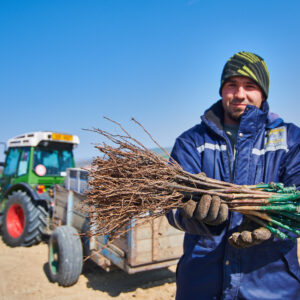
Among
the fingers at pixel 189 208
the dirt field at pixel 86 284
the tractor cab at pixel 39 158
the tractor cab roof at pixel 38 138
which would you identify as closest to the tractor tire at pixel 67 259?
the dirt field at pixel 86 284

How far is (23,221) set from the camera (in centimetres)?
657

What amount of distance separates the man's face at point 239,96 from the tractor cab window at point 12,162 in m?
6.22

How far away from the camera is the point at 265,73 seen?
81.0 inches

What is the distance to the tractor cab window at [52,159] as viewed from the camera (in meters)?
6.77

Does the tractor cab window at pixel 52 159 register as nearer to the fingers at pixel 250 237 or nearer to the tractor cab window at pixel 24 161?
the tractor cab window at pixel 24 161

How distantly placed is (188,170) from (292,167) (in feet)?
2.06

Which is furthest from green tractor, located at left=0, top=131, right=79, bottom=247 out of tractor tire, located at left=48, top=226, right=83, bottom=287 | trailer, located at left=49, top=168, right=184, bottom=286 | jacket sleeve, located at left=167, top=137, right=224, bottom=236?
jacket sleeve, located at left=167, top=137, right=224, bottom=236

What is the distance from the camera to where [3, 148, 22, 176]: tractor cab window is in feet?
23.3

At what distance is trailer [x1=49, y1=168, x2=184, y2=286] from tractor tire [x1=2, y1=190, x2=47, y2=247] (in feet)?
2.11

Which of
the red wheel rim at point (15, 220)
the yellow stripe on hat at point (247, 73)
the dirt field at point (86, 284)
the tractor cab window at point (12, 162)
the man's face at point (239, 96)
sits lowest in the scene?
the dirt field at point (86, 284)

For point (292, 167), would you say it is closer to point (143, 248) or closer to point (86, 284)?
point (143, 248)

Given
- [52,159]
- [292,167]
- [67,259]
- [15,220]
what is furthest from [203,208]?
[15,220]

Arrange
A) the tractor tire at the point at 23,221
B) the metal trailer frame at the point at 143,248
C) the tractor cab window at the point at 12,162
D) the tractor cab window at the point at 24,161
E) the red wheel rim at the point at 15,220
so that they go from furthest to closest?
the tractor cab window at the point at 12,162, the tractor cab window at the point at 24,161, the red wheel rim at the point at 15,220, the tractor tire at the point at 23,221, the metal trailer frame at the point at 143,248

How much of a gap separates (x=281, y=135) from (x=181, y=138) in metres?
0.64
